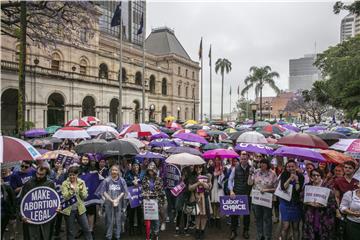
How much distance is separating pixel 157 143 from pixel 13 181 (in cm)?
519

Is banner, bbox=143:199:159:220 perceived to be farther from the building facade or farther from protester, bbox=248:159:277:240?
the building facade

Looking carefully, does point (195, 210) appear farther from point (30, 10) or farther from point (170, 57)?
point (170, 57)

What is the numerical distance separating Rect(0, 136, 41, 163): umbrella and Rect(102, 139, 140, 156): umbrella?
2.58 m

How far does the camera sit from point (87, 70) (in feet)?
142

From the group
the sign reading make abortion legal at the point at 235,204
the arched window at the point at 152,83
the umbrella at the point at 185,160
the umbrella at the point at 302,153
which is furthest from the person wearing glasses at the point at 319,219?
the arched window at the point at 152,83

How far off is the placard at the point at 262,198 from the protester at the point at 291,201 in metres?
0.25

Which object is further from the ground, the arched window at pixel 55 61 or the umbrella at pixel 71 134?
the arched window at pixel 55 61

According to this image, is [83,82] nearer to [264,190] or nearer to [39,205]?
[39,205]

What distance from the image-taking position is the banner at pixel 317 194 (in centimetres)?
611

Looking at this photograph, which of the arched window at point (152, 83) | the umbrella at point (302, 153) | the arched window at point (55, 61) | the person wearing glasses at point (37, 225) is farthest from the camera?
the arched window at point (152, 83)

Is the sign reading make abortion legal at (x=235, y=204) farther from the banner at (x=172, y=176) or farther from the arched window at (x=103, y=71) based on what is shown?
the arched window at (x=103, y=71)

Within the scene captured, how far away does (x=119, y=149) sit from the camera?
8.06 meters

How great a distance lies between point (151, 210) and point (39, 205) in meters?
2.46

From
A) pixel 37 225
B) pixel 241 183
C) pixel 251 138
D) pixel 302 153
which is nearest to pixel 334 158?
pixel 302 153
